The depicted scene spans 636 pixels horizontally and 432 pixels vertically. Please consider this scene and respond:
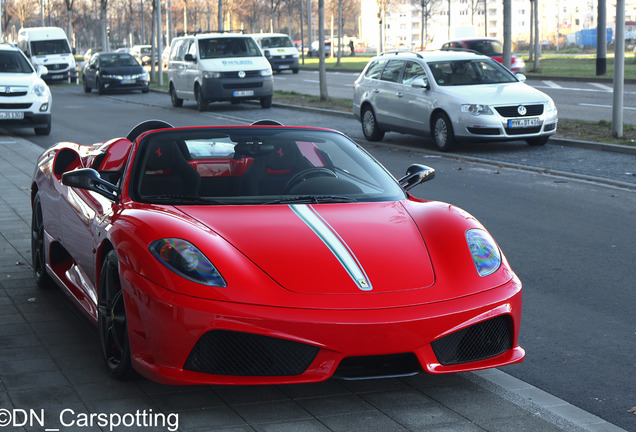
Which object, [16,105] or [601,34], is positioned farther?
[601,34]

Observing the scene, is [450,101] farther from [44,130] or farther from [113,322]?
[113,322]

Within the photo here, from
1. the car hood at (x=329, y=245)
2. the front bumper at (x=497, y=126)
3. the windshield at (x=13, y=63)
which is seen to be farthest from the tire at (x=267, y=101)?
the car hood at (x=329, y=245)

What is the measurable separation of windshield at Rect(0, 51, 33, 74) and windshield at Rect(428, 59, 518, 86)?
9.14 meters

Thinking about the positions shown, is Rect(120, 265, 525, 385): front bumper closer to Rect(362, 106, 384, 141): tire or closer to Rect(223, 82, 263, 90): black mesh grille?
Rect(362, 106, 384, 141): tire

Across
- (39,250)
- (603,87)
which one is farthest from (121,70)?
(39,250)

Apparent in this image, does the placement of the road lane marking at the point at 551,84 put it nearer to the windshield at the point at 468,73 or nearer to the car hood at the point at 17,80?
the windshield at the point at 468,73

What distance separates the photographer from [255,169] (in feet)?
18.4

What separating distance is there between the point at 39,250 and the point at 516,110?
35.4 ft

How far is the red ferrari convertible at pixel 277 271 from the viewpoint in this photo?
4250 mm

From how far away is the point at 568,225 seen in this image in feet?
31.3

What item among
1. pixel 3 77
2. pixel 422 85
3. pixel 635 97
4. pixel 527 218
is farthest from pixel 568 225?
pixel 635 97

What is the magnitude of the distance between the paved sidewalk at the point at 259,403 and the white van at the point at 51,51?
140ft

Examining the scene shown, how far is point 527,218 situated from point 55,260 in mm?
5114

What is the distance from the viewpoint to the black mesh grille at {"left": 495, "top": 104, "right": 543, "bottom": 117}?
16.2 meters
